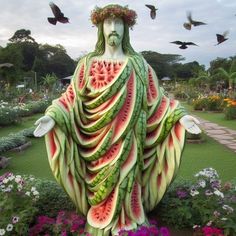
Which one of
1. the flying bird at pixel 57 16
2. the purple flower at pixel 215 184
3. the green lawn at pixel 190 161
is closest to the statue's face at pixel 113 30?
the flying bird at pixel 57 16

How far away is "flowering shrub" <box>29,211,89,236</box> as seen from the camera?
140 inches

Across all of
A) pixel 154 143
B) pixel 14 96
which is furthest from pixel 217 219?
pixel 14 96

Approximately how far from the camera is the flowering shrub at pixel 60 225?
3.54 meters

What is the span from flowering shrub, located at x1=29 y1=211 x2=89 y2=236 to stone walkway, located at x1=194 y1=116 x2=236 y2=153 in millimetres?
5857

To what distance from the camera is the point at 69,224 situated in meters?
3.60

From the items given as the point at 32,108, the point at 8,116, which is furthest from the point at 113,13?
the point at 32,108

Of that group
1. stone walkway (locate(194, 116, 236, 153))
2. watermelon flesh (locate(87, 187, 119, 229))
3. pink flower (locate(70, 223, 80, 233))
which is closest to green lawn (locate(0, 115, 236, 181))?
stone walkway (locate(194, 116, 236, 153))

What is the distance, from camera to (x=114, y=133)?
3.50 metres

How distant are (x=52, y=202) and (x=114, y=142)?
131 cm

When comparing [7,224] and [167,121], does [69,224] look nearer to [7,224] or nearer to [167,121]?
[7,224]

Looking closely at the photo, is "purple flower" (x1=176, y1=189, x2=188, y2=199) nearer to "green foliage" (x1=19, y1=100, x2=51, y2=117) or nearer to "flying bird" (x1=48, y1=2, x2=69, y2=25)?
"flying bird" (x1=48, y1=2, x2=69, y2=25)

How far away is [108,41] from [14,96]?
64.2 feet

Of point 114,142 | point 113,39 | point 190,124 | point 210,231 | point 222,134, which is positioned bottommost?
point 222,134

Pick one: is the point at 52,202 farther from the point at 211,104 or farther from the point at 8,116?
the point at 211,104
